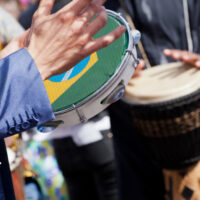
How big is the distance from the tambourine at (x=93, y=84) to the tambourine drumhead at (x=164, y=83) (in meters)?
0.43

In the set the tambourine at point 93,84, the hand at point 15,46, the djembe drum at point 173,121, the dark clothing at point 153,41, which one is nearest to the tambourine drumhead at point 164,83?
the djembe drum at point 173,121

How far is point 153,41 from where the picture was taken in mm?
1936

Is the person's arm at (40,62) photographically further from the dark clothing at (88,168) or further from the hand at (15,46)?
the dark clothing at (88,168)

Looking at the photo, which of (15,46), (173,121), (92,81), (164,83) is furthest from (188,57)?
(15,46)

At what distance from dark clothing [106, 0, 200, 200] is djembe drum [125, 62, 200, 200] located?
15 centimetres

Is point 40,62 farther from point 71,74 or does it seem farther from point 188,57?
point 188,57

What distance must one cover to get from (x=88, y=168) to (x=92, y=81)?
1.14m

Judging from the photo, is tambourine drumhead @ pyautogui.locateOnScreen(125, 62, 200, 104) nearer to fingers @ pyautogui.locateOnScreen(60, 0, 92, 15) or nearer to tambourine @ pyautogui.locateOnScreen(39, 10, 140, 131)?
tambourine @ pyautogui.locateOnScreen(39, 10, 140, 131)

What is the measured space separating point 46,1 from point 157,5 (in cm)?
102

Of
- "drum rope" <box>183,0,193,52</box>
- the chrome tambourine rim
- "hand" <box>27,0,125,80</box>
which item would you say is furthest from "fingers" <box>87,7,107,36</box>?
"drum rope" <box>183,0,193,52</box>

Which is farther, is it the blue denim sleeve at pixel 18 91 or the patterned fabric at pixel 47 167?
the patterned fabric at pixel 47 167

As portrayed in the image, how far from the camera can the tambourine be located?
1.14 meters

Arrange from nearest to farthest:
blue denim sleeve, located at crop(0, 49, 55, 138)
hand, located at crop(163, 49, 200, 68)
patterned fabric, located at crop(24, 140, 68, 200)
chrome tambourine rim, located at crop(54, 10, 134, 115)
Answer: blue denim sleeve, located at crop(0, 49, 55, 138) < chrome tambourine rim, located at crop(54, 10, 134, 115) < hand, located at crop(163, 49, 200, 68) < patterned fabric, located at crop(24, 140, 68, 200)

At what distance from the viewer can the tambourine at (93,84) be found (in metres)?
1.14
